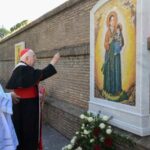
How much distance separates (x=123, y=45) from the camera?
590 centimetres

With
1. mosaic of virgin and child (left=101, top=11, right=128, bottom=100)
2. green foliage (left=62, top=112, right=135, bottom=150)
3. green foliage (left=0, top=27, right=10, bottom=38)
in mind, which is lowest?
green foliage (left=62, top=112, right=135, bottom=150)

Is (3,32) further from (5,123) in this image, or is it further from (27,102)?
(5,123)

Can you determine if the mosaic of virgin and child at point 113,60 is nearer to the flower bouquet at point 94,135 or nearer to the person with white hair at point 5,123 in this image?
the flower bouquet at point 94,135

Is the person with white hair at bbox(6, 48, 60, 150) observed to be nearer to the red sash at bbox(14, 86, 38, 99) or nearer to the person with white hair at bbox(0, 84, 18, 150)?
the red sash at bbox(14, 86, 38, 99)

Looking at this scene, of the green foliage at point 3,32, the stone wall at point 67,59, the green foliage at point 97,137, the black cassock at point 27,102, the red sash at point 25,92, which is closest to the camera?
the green foliage at point 97,137

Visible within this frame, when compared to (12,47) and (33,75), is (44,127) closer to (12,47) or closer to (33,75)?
(33,75)

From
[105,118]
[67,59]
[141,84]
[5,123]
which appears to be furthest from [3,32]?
[141,84]

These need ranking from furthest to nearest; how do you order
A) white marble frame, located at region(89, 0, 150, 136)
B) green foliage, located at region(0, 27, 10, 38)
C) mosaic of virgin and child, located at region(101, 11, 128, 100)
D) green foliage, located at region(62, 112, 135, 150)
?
green foliage, located at region(0, 27, 10, 38), mosaic of virgin and child, located at region(101, 11, 128, 100), green foliage, located at region(62, 112, 135, 150), white marble frame, located at region(89, 0, 150, 136)

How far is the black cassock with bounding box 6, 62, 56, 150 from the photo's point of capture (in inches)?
253

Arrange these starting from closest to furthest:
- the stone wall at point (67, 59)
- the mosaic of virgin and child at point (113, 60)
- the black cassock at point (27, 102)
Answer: the mosaic of virgin and child at point (113, 60), the black cassock at point (27, 102), the stone wall at point (67, 59)

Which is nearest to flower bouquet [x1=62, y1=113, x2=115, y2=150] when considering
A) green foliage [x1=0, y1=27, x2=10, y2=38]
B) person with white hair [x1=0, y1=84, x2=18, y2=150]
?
person with white hair [x1=0, y1=84, x2=18, y2=150]

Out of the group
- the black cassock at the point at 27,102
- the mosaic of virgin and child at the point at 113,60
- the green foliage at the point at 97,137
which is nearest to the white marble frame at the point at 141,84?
the green foliage at the point at 97,137

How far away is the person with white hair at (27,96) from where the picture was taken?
6.43 meters

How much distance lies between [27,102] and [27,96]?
11 centimetres
